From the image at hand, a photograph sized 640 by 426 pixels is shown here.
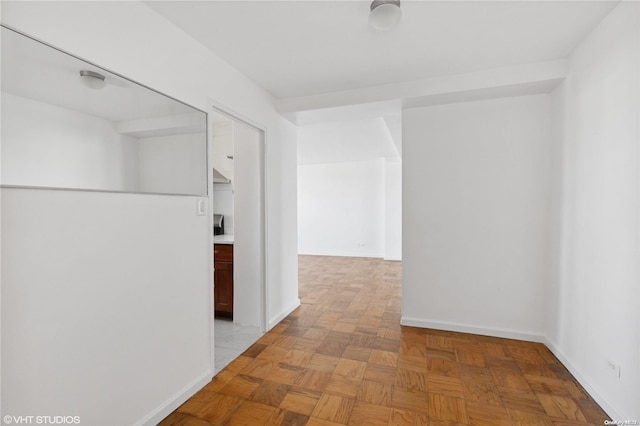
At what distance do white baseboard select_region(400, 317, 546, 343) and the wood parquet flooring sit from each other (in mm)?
67

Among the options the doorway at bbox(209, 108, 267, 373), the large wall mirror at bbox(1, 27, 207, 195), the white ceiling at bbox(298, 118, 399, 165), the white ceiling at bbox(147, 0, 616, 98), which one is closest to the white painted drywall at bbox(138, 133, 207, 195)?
the large wall mirror at bbox(1, 27, 207, 195)

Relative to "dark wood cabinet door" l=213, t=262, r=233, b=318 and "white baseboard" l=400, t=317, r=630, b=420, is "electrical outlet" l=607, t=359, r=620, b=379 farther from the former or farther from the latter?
"dark wood cabinet door" l=213, t=262, r=233, b=318

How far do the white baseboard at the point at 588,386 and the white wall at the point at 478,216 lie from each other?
0.96ft

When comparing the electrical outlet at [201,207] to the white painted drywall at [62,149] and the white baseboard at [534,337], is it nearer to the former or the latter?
the white painted drywall at [62,149]

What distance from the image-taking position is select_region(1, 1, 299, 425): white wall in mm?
1166

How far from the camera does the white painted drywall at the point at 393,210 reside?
6.96 metres

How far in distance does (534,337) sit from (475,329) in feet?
1.62

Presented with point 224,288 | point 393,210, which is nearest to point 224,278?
point 224,288

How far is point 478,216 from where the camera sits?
2889 millimetres

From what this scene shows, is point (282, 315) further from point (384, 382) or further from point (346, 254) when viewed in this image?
point (346, 254)

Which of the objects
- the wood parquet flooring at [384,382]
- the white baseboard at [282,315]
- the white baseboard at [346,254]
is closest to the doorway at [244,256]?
the white baseboard at [282,315]

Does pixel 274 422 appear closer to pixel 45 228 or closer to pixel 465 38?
pixel 45 228

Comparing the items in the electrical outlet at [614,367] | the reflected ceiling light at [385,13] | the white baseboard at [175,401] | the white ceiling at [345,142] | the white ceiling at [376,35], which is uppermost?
the white ceiling at [345,142]

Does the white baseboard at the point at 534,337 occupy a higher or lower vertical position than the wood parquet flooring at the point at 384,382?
higher
